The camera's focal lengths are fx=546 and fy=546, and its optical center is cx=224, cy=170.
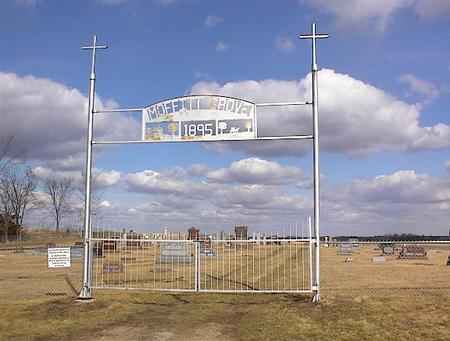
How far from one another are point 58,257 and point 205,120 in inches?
216

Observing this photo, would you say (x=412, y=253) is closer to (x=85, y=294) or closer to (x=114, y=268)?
(x=114, y=268)

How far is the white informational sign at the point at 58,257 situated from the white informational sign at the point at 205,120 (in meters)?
3.94

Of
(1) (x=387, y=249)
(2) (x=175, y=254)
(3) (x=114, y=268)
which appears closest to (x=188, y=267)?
(2) (x=175, y=254)

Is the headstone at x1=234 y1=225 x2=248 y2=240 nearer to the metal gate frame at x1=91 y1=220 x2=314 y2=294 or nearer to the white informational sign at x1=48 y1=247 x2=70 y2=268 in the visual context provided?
the metal gate frame at x1=91 y1=220 x2=314 y2=294

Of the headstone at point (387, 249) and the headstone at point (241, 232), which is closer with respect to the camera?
the headstone at point (241, 232)

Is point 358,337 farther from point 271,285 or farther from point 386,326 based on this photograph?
point 271,285

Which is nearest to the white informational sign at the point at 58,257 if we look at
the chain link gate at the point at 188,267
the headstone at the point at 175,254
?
the chain link gate at the point at 188,267

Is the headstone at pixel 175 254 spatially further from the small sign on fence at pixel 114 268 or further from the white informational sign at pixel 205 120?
the white informational sign at pixel 205 120

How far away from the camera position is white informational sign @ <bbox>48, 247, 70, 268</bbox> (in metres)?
14.6

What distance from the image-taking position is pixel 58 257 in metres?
14.6

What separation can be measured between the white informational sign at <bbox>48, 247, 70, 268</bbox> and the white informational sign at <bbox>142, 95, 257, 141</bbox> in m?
3.94

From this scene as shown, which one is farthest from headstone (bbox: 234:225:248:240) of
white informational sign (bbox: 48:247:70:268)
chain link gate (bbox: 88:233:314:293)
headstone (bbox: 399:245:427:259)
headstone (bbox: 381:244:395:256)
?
headstone (bbox: 381:244:395:256)

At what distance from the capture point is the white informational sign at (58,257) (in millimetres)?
14562

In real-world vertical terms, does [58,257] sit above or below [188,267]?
above
